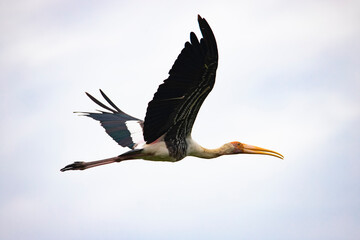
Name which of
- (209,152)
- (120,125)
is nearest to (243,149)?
(209,152)

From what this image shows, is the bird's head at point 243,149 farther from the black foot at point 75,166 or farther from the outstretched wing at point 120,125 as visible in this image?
Answer: the black foot at point 75,166

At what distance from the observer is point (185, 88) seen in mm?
15586

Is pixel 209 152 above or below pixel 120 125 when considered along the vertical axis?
below

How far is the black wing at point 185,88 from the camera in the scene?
1475cm

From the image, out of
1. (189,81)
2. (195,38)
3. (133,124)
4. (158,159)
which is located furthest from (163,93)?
(133,124)

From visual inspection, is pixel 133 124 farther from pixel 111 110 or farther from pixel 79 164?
pixel 79 164

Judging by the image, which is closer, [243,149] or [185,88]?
[185,88]

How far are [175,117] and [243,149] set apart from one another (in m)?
4.69

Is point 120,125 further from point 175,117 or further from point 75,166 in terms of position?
point 175,117

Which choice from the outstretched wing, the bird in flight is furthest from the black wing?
the outstretched wing

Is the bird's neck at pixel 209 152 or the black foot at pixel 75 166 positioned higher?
the bird's neck at pixel 209 152

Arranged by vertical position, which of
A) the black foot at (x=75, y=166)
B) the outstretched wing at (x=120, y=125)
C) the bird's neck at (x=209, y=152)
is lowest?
the black foot at (x=75, y=166)

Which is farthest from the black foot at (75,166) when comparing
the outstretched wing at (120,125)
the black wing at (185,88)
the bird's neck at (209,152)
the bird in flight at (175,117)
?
the bird's neck at (209,152)

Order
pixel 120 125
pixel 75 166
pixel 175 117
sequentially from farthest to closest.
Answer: pixel 120 125
pixel 75 166
pixel 175 117
